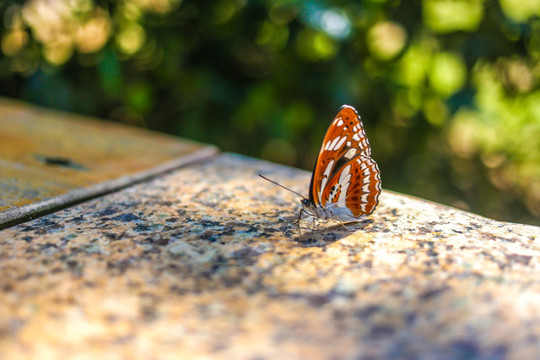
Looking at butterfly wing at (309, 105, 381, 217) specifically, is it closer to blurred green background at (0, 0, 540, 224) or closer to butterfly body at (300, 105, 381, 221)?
butterfly body at (300, 105, 381, 221)

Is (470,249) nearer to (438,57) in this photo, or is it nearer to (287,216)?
(287,216)

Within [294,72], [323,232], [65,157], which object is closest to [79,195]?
[65,157]

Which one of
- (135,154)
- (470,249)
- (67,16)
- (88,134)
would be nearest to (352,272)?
(470,249)

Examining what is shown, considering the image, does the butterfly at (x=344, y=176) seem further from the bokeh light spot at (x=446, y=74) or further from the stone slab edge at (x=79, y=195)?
the bokeh light spot at (x=446, y=74)

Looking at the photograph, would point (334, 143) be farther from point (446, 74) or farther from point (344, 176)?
point (446, 74)

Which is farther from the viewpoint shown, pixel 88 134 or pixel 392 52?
pixel 392 52
